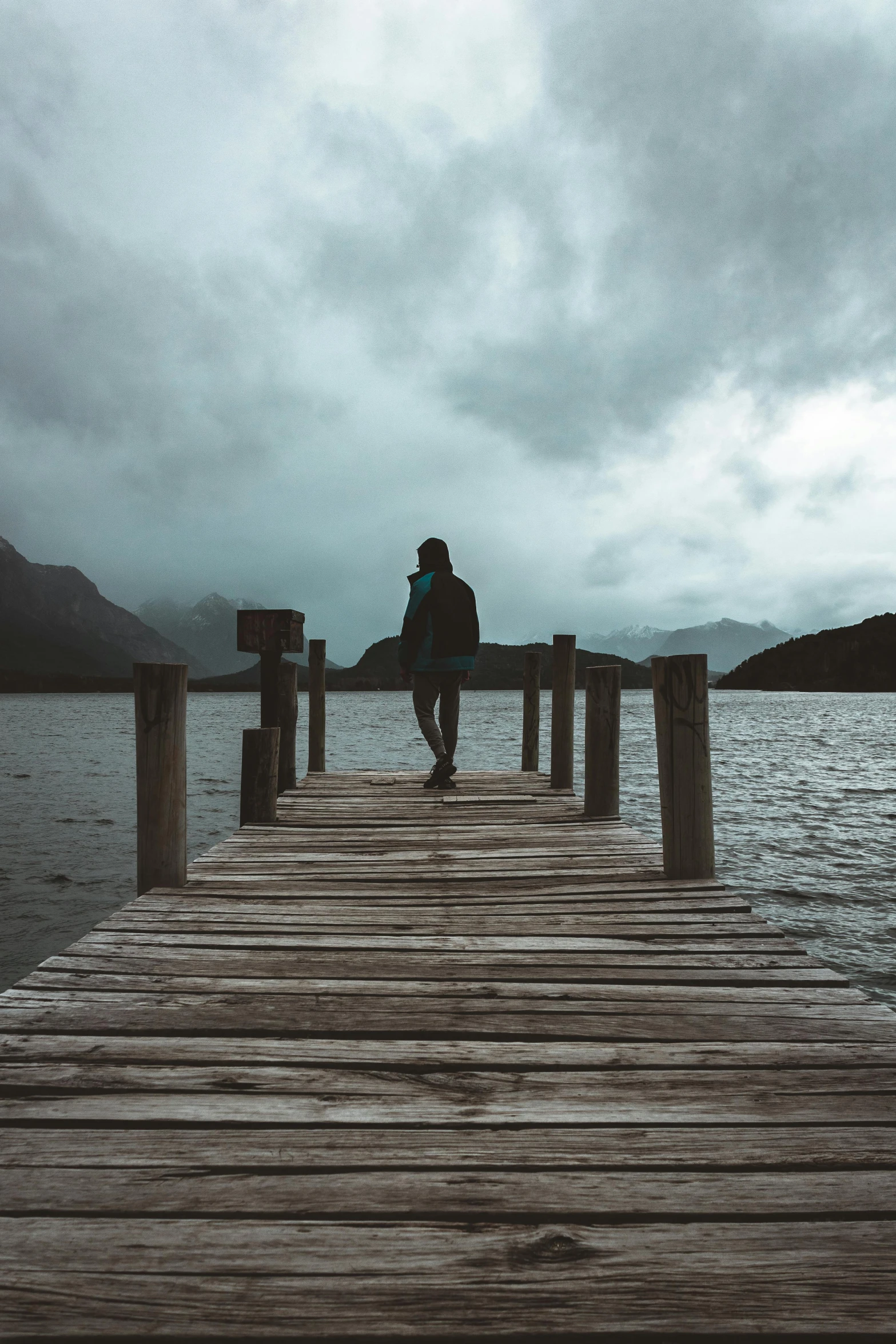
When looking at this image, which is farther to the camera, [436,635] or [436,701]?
[436,701]

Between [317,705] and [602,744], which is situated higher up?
[317,705]

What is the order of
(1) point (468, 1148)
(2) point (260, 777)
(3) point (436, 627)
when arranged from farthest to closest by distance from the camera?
(3) point (436, 627) < (2) point (260, 777) < (1) point (468, 1148)

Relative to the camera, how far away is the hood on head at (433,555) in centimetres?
724

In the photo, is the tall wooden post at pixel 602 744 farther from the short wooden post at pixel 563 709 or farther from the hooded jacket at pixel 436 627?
the hooded jacket at pixel 436 627

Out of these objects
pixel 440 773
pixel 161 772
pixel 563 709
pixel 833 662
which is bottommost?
pixel 440 773

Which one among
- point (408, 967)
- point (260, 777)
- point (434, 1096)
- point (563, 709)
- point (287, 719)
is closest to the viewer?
point (434, 1096)

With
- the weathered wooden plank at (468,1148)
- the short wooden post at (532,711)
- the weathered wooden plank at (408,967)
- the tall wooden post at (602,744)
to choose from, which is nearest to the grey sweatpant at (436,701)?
the tall wooden post at (602,744)

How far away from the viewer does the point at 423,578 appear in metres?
7.07

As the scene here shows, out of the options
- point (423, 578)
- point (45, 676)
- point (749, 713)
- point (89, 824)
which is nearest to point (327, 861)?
point (423, 578)

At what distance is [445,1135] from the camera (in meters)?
1.90

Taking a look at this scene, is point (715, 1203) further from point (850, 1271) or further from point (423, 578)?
point (423, 578)

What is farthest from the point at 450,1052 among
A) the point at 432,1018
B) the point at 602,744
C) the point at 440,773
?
the point at 440,773

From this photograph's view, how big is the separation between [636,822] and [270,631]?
8921mm

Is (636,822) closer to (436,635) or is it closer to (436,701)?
(436,701)
